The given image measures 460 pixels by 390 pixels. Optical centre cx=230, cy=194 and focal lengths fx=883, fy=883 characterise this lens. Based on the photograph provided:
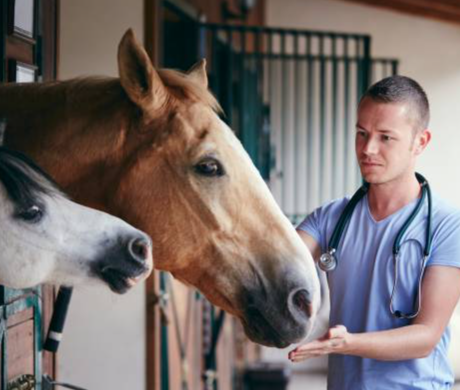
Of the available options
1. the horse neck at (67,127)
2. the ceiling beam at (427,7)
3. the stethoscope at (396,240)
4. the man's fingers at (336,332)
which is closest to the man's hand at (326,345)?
the man's fingers at (336,332)

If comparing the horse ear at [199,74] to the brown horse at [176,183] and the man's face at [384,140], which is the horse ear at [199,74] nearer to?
the brown horse at [176,183]

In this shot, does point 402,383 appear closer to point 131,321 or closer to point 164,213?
point 164,213

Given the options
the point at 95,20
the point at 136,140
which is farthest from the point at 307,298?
the point at 95,20

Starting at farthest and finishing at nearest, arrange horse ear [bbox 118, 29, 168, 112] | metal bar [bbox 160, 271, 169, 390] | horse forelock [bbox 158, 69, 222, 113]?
1. metal bar [bbox 160, 271, 169, 390]
2. horse forelock [bbox 158, 69, 222, 113]
3. horse ear [bbox 118, 29, 168, 112]

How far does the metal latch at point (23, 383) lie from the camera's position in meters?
1.61

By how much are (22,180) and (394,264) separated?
2.53 ft

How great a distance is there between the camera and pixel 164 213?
1402 millimetres

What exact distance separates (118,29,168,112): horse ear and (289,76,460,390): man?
458 millimetres

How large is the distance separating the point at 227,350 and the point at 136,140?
11.5 ft

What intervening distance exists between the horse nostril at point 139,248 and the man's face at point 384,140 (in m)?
0.59

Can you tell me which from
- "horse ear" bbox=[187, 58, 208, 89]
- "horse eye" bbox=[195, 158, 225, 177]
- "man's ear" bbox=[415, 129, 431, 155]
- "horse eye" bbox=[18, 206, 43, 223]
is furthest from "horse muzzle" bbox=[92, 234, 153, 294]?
"man's ear" bbox=[415, 129, 431, 155]

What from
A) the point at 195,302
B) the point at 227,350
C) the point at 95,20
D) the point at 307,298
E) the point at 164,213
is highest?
the point at 95,20

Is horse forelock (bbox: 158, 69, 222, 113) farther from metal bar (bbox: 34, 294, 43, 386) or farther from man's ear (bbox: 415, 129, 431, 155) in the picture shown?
metal bar (bbox: 34, 294, 43, 386)

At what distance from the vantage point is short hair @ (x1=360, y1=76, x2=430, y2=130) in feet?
5.46
